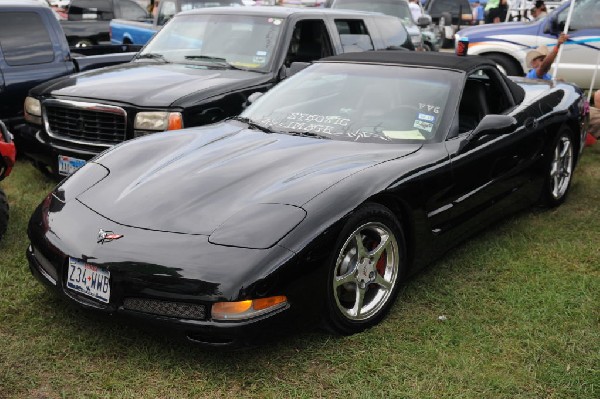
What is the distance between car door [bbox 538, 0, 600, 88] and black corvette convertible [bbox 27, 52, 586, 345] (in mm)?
5800

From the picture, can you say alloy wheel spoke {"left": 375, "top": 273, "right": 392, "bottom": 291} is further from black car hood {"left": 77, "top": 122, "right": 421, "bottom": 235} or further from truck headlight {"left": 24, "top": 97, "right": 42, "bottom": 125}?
truck headlight {"left": 24, "top": 97, "right": 42, "bottom": 125}

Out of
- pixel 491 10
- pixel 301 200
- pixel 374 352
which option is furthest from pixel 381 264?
pixel 491 10

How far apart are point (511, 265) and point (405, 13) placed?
10.0m

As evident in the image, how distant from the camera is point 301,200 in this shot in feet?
10.8

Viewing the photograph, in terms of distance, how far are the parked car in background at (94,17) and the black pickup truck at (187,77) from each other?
22.4ft

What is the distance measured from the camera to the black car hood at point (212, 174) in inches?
130

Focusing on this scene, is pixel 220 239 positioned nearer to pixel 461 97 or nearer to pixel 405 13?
pixel 461 97

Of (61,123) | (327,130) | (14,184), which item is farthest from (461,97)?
(14,184)

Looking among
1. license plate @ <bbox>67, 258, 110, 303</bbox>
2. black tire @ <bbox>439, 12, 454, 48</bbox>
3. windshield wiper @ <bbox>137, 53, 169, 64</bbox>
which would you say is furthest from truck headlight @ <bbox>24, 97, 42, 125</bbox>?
black tire @ <bbox>439, 12, 454, 48</bbox>

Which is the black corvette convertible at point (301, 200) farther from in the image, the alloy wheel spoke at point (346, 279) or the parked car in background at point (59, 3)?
the parked car in background at point (59, 3)

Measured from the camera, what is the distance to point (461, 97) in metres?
4.43

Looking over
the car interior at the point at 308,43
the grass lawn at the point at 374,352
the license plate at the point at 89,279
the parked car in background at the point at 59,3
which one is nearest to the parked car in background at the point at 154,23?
the car interior at the point at 308,43

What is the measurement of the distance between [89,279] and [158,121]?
98.7 inches

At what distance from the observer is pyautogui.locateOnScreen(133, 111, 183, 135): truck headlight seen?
542 centimetres
